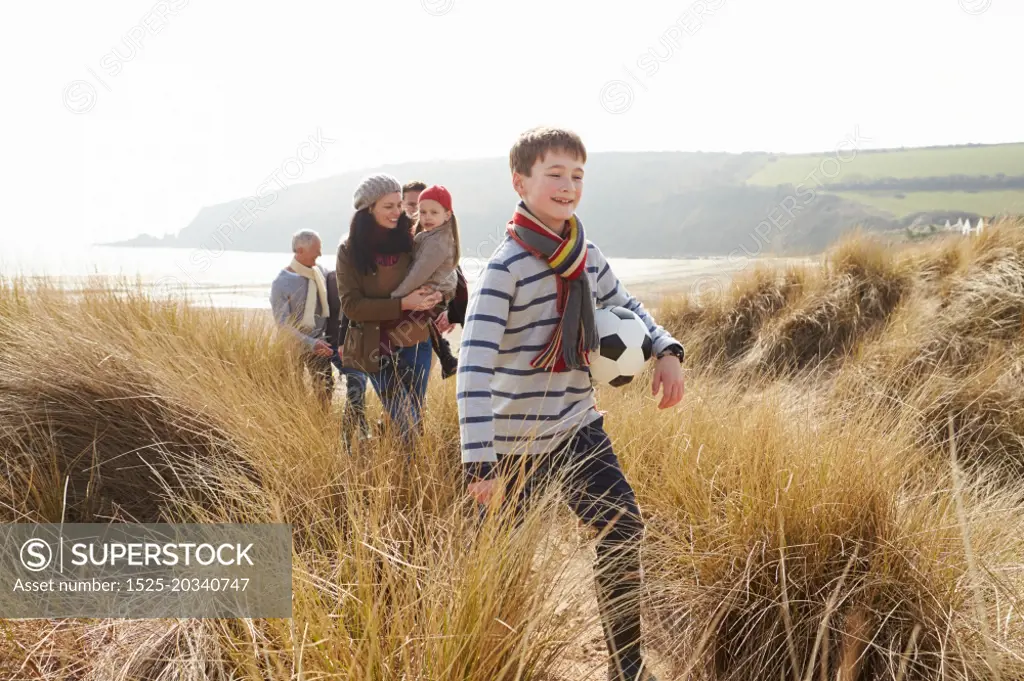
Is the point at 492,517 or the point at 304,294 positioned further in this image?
the point at 304,294

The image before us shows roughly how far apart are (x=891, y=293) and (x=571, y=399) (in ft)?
Result: 19.3

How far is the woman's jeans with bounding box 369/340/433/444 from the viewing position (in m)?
3.48

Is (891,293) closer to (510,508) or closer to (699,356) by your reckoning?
(699,356)

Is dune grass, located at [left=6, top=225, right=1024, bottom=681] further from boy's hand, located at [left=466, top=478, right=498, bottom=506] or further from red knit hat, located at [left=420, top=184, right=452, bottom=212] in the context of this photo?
red knit hat, located at [left=420, top=184, right=452, bottom=212]

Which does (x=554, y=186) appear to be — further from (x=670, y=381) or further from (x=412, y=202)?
(x=412, y=202)

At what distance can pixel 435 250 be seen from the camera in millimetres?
3857

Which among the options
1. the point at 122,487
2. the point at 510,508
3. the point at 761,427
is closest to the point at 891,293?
the point at 761,427

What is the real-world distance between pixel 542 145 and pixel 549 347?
639 millimetres

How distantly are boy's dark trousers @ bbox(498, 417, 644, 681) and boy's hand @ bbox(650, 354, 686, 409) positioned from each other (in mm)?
245

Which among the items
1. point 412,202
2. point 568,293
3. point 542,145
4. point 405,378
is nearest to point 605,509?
point 568,293

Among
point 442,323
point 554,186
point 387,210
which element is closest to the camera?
point 554,186

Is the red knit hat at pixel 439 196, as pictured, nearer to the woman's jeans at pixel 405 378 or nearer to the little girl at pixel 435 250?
the little girl at pixel 435 250

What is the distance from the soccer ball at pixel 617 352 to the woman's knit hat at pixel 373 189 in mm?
1965

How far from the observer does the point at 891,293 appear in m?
6.81
